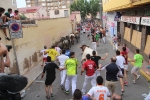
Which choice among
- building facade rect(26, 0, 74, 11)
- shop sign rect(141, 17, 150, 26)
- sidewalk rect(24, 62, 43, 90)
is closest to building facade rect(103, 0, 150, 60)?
shop sign rect(141, 17, 150, 26)

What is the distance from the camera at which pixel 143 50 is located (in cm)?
1288

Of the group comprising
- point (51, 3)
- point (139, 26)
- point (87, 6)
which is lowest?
point (139, 26)

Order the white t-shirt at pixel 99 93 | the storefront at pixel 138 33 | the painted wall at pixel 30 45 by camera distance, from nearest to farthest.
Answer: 1. the white t-shirt at pixel 99 93
2. the painted wall at pixel 30 45
3. the storefront at pixel 138 33

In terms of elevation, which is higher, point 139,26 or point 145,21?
point 145,21

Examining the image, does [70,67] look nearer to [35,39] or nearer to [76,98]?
[76,98]

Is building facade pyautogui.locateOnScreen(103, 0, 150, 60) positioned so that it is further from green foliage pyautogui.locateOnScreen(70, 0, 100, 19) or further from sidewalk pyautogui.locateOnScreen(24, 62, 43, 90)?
green foliage pyautogui.locateOnScreen(70, 0, 100, 19)

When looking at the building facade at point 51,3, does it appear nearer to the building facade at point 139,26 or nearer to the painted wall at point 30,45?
the painted wall at point 30,45

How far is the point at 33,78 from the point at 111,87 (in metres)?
5.32

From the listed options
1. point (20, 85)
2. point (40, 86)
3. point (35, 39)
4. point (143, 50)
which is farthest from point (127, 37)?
point (20, 85)

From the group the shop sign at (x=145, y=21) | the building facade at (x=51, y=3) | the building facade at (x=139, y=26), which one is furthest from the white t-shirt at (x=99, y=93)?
the building facade at (x=51, y=3)

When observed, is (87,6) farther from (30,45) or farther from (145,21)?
(30,45)

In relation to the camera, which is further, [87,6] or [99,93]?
[87,6]

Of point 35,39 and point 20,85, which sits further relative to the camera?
point 35,39

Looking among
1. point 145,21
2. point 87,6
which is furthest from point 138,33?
point 87,6
